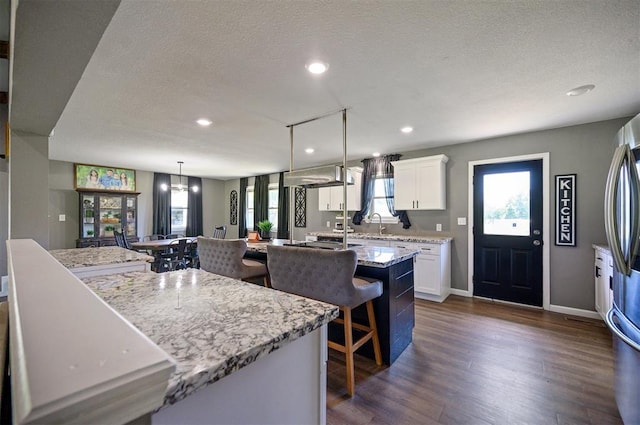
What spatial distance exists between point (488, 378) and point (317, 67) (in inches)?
106

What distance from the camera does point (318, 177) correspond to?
2879mm

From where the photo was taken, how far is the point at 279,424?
77cm

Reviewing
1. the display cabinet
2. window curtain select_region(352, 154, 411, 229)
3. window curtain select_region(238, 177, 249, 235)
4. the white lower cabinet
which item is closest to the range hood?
the white lower cabinet

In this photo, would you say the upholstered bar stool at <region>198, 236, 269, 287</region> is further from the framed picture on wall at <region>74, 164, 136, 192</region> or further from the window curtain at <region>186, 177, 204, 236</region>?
the window curtain at <region>186, 177, 204, 236</region>

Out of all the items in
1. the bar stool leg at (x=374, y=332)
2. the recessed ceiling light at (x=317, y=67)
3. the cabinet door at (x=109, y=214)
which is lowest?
the bar stool leg at (x=374, y=332)

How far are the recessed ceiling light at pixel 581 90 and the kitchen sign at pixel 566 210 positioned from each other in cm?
134

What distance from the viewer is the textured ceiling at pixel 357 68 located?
5.36 feet

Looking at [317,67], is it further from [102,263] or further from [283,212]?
[283,212]

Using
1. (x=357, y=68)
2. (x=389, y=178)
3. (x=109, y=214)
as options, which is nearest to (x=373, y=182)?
(x=389, y=178)

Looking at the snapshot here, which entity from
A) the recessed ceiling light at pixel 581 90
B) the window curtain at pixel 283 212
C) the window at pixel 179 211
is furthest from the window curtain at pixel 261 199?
the recessed ceiling light at pixel 581 90

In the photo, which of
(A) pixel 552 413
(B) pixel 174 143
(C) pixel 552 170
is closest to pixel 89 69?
(B) pixel 174 143

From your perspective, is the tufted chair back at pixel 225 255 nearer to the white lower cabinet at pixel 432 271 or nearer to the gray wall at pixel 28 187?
the gray wall at pixel 28 187

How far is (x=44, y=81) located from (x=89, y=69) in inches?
35.9

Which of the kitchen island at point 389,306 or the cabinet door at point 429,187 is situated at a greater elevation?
the cabinet door at point 429,187
